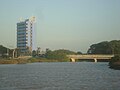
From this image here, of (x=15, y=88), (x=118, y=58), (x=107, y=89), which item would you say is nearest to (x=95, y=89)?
(x=107, y=89)

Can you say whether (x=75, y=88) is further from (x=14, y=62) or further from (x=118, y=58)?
(x=14, y=62)

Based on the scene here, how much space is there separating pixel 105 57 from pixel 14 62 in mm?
54020

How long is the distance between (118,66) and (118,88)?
56.0m

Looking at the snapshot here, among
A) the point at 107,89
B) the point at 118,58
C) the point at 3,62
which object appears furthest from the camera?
the point at 3,62

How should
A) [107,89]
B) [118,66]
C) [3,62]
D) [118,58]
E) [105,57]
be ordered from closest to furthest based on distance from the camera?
[107,89]
[118,66]
[118,58]
[3,62]
[105,57]

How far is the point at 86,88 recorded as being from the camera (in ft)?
138

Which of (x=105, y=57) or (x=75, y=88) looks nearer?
(x=75, y=88)

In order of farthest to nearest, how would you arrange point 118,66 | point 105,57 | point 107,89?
point 105,57, point 118,66, point 107,89

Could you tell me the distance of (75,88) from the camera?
42.2 m

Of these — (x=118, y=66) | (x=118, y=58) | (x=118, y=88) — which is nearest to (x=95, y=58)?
(x=118, y=58)

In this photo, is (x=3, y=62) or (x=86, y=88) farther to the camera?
(x=3, y=62)

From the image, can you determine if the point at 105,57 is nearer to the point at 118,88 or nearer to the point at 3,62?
the point at 3,62

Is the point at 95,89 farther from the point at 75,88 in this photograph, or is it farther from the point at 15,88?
the point at 15,88

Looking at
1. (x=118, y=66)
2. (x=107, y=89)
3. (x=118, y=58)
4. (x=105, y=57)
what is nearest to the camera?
(x=107, y=89)
